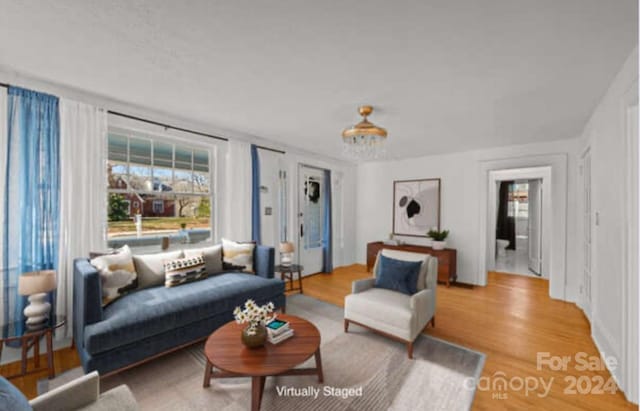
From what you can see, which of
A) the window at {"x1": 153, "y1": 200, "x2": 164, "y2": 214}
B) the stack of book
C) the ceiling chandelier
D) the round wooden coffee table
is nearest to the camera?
the round wooden coffee table

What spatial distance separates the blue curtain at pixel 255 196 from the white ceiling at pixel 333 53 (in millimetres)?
1064

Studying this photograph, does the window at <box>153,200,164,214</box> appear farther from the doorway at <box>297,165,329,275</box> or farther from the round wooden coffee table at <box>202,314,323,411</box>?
the doorway at <box>297,165,329,275</box>

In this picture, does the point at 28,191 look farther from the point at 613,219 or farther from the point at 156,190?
the point at 613,219

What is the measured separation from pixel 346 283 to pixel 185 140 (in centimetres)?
347

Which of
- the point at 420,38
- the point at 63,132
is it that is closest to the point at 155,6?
the point at 420,38

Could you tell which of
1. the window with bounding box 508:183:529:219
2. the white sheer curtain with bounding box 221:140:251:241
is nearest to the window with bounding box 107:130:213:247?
the white sheer curtain with bounding box 221:140:251:241

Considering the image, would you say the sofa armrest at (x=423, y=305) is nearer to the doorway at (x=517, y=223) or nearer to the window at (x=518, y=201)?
the doorway at (x=517, y=223)

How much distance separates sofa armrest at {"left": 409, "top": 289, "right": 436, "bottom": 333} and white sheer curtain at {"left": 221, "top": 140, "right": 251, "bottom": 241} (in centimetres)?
257

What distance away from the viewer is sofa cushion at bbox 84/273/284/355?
2.04 meters

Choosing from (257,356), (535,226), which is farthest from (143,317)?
(535,226)

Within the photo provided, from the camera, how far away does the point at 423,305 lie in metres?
2.66

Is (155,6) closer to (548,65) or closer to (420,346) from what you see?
(548,65)

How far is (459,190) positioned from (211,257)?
4414mm

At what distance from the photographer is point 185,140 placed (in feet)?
11.7
